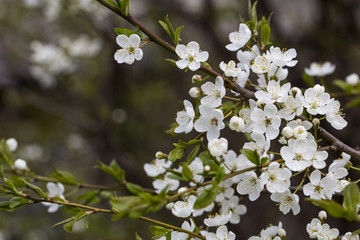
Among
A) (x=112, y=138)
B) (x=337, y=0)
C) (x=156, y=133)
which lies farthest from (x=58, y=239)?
(x=337, y=0)

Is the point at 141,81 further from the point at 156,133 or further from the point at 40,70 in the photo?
the point at 40,70

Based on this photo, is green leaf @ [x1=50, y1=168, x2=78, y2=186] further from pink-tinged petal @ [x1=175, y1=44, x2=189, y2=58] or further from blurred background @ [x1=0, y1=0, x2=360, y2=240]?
blurred background @ [x1=0, y1=0, x2=360, y2=240]

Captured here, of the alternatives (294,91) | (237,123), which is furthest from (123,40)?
(294,91)

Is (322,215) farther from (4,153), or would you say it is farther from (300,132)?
(4,153)

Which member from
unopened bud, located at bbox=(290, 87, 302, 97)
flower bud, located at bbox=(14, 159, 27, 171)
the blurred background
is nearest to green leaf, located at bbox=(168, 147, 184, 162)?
unopened bud, located at bbox=(290, 87, 302, 97)

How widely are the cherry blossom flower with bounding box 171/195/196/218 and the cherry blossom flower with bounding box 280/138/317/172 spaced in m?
0.34

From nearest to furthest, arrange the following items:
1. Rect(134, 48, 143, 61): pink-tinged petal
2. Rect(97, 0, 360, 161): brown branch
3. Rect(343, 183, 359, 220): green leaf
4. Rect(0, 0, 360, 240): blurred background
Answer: Rect(343, 183, 359, 220): green leaf → Rect(97, 0, 360, 161): brown branch → Rect(134, 48, 143, 61): pink-tinged petal → Rect(0, 0, 360, 240): blurred background

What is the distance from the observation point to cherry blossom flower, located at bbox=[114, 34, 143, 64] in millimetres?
1167

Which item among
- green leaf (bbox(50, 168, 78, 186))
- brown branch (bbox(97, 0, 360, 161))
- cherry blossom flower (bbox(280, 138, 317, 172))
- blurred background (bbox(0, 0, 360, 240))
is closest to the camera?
cherry blossom flower (bbox(280, 138, 317, 172))

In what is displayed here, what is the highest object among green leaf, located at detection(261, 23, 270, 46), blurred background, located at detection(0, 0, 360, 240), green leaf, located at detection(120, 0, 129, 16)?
green leaf, located at detection(120, 0, 129, 16)

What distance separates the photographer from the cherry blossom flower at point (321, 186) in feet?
3.35

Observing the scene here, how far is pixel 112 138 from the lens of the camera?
12.0ft

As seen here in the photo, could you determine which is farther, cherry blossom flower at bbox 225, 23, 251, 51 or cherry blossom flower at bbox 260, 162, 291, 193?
cherry blossom flower at bbox 225, 23, 251, 51

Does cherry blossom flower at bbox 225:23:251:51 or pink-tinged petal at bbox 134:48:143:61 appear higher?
cherry blossom flower at bbox 225:23:251:51
